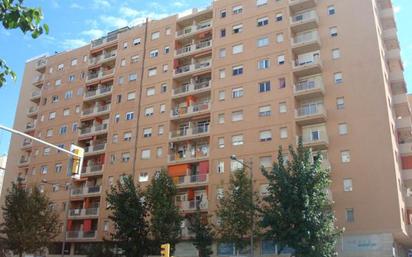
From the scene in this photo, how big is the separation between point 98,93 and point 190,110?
14323 millimetres

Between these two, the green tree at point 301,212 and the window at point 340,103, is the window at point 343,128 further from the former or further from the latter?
the green tree at point 301,212

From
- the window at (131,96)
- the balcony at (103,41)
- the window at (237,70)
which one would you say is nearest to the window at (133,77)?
the window at (131,96)

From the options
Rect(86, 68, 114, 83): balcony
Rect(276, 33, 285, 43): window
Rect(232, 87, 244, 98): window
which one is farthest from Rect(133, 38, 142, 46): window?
Rect(276, 33, 285, 43): window

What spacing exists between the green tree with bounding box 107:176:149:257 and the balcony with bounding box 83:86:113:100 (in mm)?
18846

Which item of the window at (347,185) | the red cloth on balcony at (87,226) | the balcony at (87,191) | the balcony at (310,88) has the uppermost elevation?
the balcony at (310,88)

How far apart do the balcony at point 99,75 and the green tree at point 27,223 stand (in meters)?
16.8

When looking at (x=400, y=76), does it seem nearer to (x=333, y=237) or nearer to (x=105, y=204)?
(x=333, y=237)

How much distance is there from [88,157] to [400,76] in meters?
34.0

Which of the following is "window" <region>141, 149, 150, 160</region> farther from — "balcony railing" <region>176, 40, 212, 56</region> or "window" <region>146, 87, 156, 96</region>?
"balcony railing" <region>176, 40, 212, 56</region>

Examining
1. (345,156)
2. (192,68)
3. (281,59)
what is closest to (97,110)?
(192,68)

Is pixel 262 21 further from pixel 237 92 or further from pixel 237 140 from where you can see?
pixel 237 140

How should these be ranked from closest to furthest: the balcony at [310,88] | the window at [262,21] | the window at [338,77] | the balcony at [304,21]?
1. the balcony at [310,88]
2. the window at [338,77]
3. the balcony at [304,21]
4. the window at [262,21]

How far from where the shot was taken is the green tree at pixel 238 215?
34844mm

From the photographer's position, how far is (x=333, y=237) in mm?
28984
